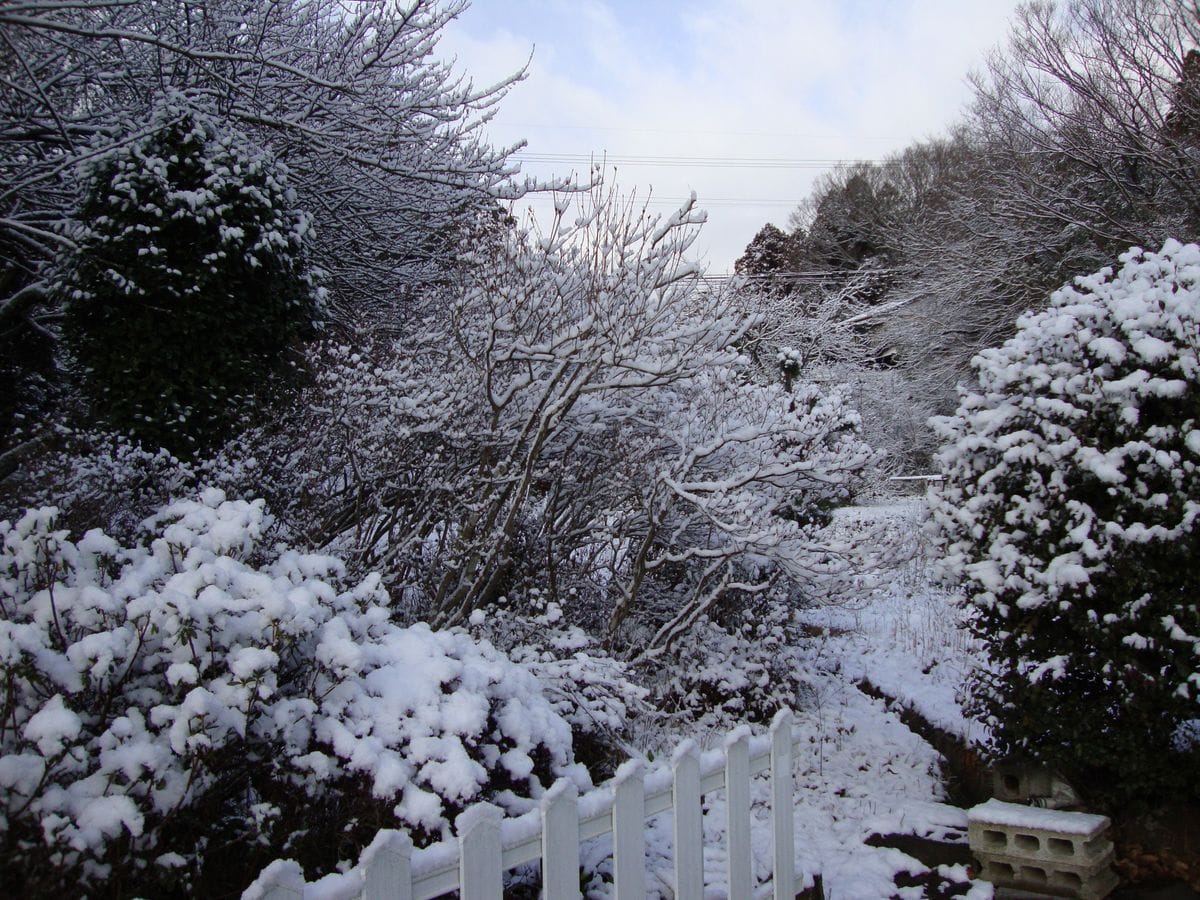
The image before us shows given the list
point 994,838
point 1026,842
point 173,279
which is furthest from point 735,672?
point 173,279

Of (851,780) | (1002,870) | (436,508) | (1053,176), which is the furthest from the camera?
(1053,176)

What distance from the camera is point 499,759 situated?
8.67ft

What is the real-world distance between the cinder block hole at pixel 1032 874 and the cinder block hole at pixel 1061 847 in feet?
0.33

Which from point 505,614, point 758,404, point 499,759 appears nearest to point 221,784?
point 499,759

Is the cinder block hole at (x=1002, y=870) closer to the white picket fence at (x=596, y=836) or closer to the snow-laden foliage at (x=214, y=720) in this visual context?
the white picket fence at (x=596, y=836)

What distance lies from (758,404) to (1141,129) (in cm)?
1099

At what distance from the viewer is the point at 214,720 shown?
2.10 metres

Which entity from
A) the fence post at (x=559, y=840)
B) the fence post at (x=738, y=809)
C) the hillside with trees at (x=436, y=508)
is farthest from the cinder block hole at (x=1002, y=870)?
the fence post at (x=559, y=840)

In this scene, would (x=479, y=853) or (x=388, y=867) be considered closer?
(x=388, y=867)

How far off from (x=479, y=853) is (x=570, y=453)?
12.3 ft

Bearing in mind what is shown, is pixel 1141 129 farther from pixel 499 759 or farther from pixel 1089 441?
pixel 499 759

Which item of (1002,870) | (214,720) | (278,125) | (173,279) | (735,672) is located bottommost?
(1002,870)

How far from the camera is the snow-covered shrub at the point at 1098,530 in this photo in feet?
11.0

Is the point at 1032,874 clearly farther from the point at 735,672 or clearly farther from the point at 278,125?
the point at 278,125
